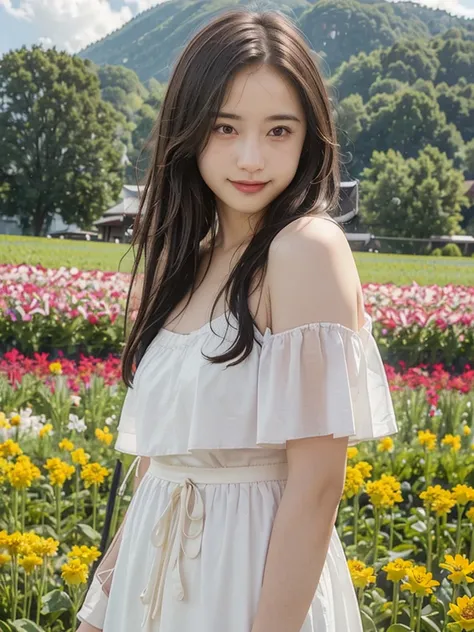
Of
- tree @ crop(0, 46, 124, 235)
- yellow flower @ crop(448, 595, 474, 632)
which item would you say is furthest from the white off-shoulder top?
tree @ crop(0, 46, 124, 235)

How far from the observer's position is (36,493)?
233 cm

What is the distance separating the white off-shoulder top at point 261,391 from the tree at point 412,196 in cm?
413

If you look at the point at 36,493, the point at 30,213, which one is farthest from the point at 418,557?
the point at 30,213

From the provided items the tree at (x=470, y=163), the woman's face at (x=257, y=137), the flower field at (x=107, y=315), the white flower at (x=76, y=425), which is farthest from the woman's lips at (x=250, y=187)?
the tree at (x=470, y=163)

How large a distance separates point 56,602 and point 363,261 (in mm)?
3805

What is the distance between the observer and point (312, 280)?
2.71ft

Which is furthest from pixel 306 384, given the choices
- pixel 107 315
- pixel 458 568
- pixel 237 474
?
pixel 107 315

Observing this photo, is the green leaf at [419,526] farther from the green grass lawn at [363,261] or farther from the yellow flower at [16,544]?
the green grass lawn at [363,261]

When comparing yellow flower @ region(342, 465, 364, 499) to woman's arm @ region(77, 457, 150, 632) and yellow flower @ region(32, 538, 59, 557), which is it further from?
woman's arm @ region(77, 457, 150, 632)

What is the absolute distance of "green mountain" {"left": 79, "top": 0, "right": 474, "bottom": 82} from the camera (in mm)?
6047

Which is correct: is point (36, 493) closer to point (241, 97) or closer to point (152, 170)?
point (152, 170)

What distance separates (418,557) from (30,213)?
3432mm

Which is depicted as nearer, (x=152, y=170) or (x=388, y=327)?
(x=152, y=170)

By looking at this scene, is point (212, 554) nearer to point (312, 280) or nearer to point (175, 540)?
point (175, 540)
